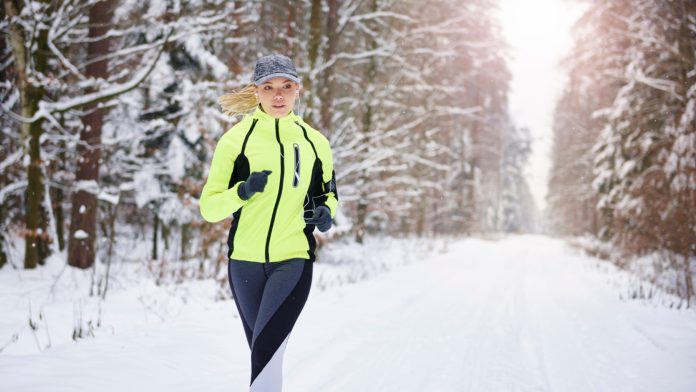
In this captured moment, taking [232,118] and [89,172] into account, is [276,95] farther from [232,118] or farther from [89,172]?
[89,172]

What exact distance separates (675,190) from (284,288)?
1064 centimetres

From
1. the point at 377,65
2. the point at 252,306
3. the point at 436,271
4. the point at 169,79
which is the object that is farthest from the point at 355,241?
the point at 252,306

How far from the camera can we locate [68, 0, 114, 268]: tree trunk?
31.1 ft

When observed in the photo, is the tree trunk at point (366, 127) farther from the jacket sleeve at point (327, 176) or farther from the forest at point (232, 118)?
the jacket sleeve at point (327, 176)

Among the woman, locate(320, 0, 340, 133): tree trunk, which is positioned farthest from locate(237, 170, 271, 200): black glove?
locate(320, 0, 340, 133): tree trunk

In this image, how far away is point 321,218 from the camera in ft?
8.10

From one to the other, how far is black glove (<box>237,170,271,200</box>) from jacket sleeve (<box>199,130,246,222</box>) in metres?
0.10

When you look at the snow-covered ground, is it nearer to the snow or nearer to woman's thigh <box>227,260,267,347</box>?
the snow

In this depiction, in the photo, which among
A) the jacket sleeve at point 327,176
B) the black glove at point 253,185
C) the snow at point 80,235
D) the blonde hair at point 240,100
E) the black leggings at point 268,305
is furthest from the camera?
the snow at point 80,235

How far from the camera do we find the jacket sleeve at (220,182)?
2379 mm

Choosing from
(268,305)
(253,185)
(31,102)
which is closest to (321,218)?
(253,185)

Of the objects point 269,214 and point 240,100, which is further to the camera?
point 240,100

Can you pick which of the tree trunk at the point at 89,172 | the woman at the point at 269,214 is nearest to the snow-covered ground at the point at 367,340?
the tree trunk at the point at 89,172

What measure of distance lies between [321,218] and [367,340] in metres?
3.10
